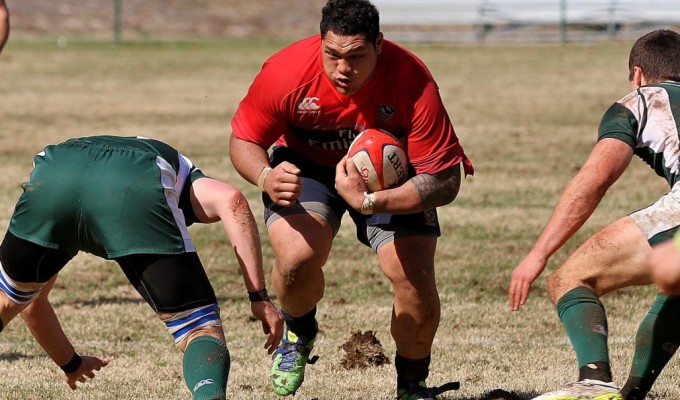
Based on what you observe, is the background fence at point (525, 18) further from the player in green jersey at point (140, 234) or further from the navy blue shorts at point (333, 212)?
the player in green jersey at point (140, 234)

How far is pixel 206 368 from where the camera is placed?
182 inches

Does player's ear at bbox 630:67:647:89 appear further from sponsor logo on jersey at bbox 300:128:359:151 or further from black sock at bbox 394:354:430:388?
black sock at bbox 394:354:430:388

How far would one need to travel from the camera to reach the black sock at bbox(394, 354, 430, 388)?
599 centimetres

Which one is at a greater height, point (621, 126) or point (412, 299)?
point (621, 126)

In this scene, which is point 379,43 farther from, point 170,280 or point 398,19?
point 398,19

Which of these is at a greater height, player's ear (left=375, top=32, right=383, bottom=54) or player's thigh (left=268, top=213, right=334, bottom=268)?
player's ear (left=375, top=32, right=383, bottom=54)

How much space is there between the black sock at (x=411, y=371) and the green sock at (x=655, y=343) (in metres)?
1.04

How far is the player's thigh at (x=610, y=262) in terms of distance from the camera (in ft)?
16.2

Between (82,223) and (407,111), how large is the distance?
1714 millimetres

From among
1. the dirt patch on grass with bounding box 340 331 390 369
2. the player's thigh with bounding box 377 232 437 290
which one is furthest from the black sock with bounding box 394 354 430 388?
the dirt patch on grass with bounding box 340 331 390 369

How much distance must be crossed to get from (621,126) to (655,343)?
1033 millimetres

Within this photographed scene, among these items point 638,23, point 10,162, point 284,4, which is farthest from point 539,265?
point 284,4

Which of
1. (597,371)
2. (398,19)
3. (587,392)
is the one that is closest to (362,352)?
(597,371)

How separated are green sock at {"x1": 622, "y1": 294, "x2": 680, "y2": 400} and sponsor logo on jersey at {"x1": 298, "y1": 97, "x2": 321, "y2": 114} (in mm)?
1810
